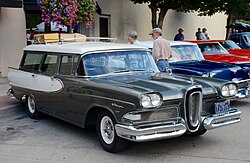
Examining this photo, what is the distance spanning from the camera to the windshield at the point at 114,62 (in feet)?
18.8

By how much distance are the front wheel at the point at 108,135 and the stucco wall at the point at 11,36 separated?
28.3ft

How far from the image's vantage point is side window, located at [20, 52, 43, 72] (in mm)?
7065

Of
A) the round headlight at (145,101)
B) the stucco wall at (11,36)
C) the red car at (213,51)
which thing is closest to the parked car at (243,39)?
the red car at (213,51)

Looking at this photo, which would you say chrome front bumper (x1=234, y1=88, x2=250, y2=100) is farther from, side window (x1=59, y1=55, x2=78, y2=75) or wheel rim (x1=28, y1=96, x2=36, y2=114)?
wheel rim (x1=28, y1=96, x2=36, y2=114)

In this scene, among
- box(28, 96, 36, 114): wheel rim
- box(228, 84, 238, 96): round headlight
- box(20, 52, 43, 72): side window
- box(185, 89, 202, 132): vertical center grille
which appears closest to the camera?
box(185, 89, 202, 132): vertical center grille

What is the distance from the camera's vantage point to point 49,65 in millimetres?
6656

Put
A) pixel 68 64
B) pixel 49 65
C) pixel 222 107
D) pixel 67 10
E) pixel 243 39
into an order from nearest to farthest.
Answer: pixel 222 107 < pixel 68 64 < pixel 49 65 < pixel 67 10 < pixel 243 39

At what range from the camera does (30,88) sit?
7148 millimetres

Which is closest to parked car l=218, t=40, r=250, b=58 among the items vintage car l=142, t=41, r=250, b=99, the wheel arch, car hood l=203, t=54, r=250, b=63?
car hood l=203, t=54, r=250, b=63

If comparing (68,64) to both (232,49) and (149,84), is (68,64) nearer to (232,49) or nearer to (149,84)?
(149,84)

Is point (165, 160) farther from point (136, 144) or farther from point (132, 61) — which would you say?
point (132, 61)

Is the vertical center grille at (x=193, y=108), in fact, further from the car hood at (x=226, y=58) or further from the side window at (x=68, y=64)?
the car hood at (x=226, y=58)

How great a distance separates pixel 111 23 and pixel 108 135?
43.7 ft

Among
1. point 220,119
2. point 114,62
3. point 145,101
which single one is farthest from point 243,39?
point 145,101
